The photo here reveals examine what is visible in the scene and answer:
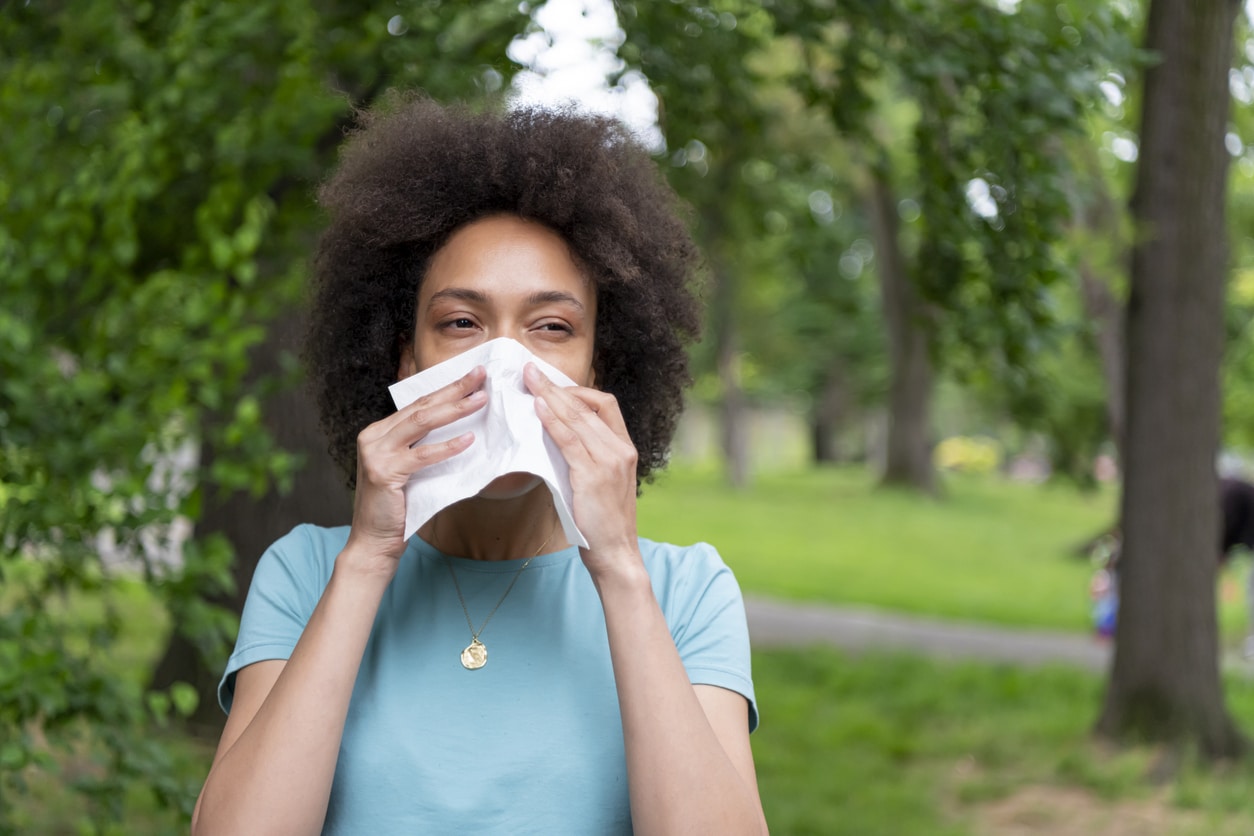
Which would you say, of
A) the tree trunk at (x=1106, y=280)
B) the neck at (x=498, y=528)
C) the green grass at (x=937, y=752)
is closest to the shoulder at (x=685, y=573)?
the neck at (x=498, y=528)

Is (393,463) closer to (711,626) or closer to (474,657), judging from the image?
(474,657)

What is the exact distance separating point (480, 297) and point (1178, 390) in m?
5.31

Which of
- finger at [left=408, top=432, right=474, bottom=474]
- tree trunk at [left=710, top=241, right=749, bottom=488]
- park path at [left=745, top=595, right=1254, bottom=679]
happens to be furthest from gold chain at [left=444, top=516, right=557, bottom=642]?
tree trunk at [left=710, top=241, right=749, bottom=488]

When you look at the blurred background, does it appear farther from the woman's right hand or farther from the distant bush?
the distant bush

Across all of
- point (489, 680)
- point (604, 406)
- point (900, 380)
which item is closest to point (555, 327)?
point (604, 406)

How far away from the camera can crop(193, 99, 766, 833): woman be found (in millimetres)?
1683

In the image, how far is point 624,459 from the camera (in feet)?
5.71

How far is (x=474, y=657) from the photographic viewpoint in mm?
1834

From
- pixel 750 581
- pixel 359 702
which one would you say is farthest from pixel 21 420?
pixel 750 581

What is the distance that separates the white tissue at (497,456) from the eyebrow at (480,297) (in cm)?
12

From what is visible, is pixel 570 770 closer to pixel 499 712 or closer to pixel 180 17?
pixel 499 712

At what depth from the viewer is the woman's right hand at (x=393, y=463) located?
5.62 feet

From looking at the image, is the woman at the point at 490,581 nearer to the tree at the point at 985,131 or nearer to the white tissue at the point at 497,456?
the white tissue at the point at 497,456

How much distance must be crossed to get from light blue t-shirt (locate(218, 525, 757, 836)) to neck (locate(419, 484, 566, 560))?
0.03m
